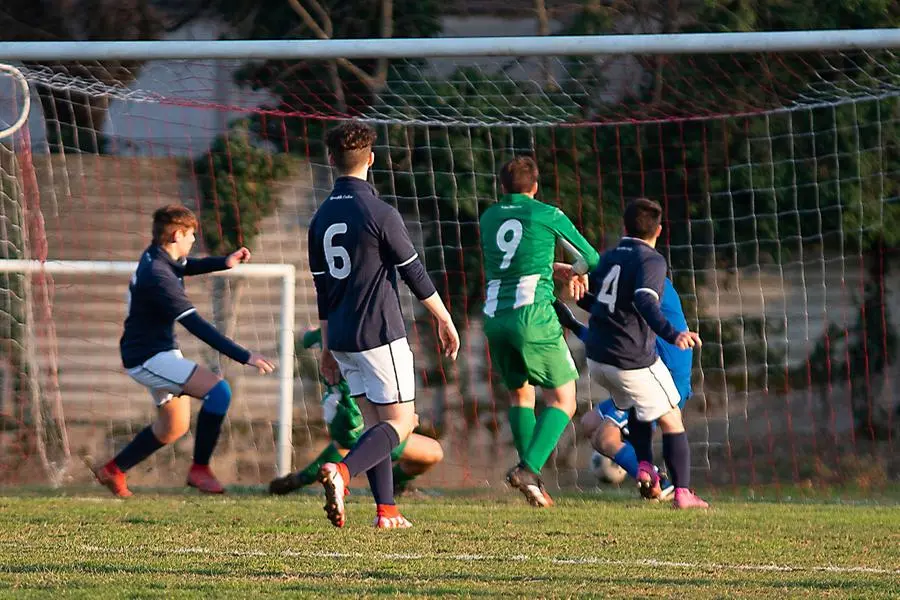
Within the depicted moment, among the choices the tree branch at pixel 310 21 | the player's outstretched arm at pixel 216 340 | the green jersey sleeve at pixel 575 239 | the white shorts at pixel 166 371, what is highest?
the tree branch at pixel 310 21

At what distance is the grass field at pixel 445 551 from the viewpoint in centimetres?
429

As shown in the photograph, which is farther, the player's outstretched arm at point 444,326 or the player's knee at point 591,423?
the player's knee at point 591,423

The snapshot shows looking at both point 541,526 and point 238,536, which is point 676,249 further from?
point 238,536

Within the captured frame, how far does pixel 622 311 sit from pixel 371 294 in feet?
7.01

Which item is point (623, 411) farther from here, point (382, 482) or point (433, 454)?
point (382, 482)

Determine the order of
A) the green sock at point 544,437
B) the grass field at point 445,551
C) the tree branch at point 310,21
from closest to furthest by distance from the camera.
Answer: the grass field at point 445,551, the green sock at point 544,437, the tree branch at point 310,21

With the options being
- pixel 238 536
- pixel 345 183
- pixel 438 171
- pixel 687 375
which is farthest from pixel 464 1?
pixel 238 536

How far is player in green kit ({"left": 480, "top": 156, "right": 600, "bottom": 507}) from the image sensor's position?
7.77 metres

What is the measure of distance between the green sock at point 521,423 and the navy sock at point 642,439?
0.59 meters

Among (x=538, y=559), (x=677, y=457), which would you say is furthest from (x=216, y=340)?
(x=538, y=559)

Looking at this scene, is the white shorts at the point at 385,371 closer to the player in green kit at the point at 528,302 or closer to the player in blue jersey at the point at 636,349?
the player in green kit at the point at 528,302

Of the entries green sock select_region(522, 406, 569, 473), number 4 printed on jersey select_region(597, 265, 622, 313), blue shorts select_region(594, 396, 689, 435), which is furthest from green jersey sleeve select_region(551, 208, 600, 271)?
blue shorts select_region(594, 396, 689, 435)

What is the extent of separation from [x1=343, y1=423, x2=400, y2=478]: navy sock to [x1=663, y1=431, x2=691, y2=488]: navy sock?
6.94 ft

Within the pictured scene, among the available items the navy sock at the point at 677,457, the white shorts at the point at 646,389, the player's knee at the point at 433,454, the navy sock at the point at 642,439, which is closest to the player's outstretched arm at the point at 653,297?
the white shorts at the point at 646,389
